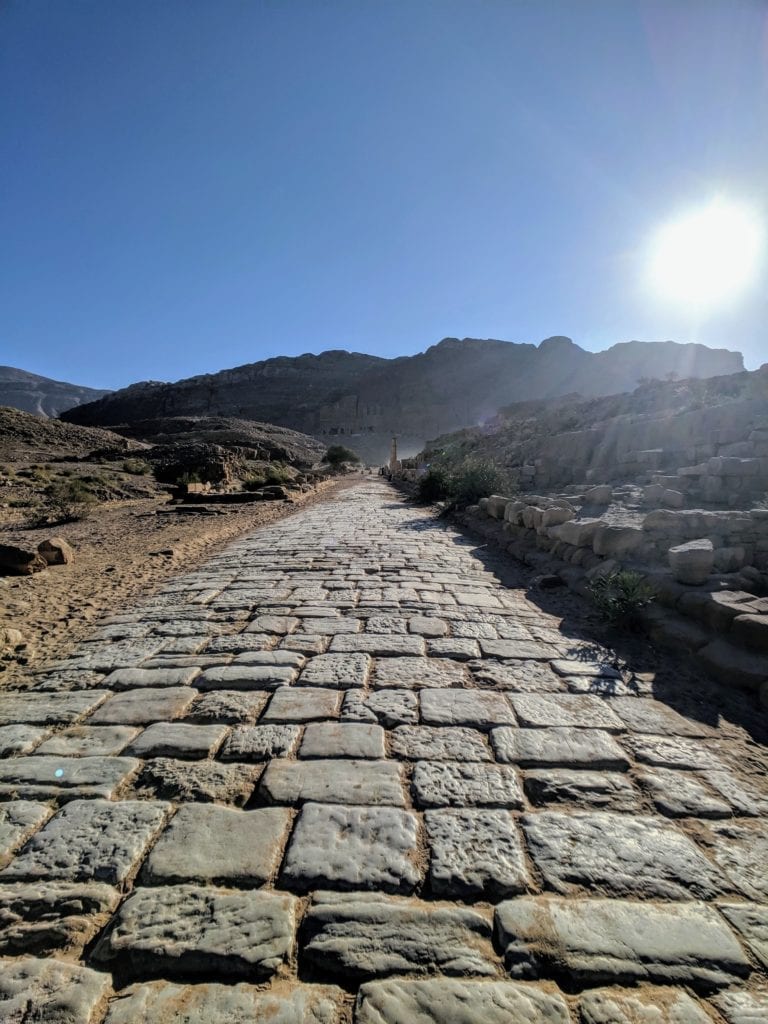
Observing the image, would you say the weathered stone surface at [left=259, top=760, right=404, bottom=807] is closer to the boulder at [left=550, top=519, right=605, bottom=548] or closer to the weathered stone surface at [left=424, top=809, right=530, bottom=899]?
the weathered stone surface at [left=424, top=809, right=530, bottom=899]

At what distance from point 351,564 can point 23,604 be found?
3400mm

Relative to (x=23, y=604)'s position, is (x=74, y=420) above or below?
above

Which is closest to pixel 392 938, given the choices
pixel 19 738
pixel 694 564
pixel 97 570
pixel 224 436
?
pixel 19 738

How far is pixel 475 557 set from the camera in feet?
22.4

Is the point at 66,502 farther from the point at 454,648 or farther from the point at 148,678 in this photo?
the point at 454,648

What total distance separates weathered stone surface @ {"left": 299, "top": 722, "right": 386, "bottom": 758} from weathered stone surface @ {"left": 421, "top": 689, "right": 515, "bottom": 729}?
12.6 inches

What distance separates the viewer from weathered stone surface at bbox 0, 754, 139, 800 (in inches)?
75.4

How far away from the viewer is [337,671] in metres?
3.00

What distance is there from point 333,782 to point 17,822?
120 cm

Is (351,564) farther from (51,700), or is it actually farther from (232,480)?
(232,480)

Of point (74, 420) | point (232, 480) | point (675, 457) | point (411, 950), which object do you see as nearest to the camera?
point (411, 950)

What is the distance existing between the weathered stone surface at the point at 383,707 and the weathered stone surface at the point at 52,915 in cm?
122

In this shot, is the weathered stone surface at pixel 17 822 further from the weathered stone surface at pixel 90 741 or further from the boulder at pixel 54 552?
the boulder at pixel 54 552

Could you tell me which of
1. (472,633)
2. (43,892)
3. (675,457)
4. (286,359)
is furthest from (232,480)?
(286,359)
